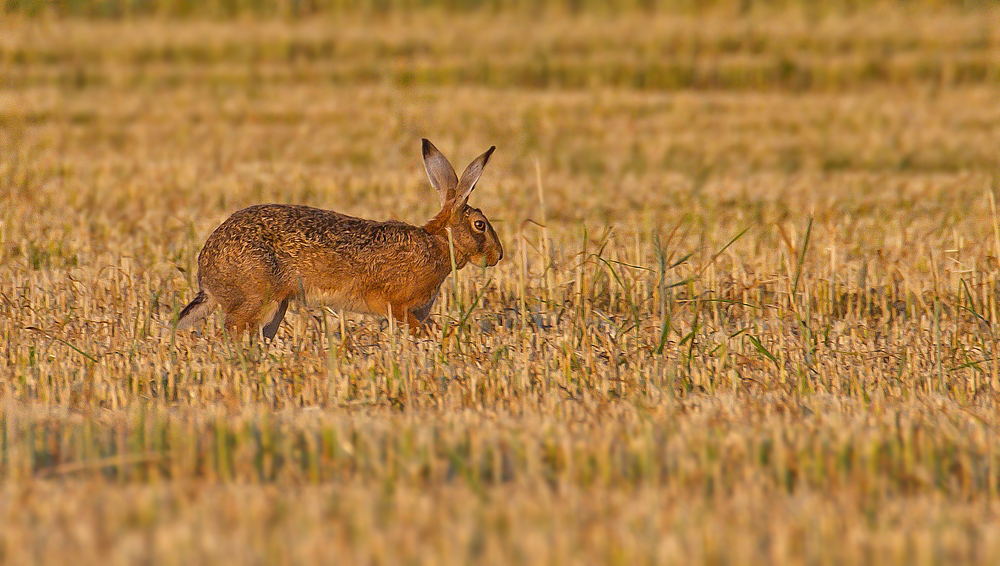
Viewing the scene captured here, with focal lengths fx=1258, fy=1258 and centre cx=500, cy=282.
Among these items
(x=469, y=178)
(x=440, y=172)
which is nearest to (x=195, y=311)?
(x=440, y=172)

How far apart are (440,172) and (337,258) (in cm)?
81

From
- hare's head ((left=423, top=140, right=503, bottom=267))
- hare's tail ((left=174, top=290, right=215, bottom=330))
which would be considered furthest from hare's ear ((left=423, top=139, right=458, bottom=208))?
hare's tail ((left=174, top=290, right=215, bottom=330))

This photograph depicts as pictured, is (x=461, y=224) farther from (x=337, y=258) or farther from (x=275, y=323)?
(x=275, y=323)

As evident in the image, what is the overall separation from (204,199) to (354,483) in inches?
362

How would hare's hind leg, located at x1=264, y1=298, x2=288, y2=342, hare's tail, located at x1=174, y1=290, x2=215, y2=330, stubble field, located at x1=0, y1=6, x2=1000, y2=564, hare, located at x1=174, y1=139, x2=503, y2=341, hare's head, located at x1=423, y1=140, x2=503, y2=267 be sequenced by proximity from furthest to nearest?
1. hare's head, located at x1=423, y1=140, x2=503, y2=267
2. hare's hind leg, located at x1=264, y1=298, x2=288, y2=342
3. hare's tail, located at x1=174, y1=290, x2=215, y2=330
4. hare, located at x1=174, y1=139, x2=503, y2=341
5. stubble field, located at x1=0, y1=6, x2=1000, y2=564

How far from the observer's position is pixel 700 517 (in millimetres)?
3814

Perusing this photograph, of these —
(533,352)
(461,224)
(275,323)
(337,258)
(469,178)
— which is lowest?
(533,352)

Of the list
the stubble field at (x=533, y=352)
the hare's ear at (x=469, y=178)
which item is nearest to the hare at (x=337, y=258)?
the hare's ear at (x=469, y=178)

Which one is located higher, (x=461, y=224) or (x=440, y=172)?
(x=440, y=172)

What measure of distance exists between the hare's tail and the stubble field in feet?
0.36

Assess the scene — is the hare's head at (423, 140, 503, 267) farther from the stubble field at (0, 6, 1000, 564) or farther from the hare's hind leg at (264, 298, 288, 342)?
the hare's hind leg at (264, 298, 288, 342)

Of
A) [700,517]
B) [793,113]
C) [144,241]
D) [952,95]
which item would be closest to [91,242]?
[144,241]

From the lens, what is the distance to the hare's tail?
284 inches

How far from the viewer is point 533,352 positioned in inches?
263
